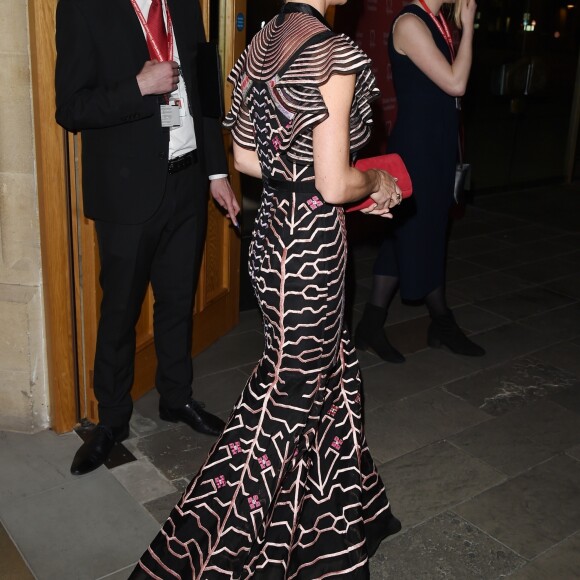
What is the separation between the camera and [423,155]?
402 centimetres

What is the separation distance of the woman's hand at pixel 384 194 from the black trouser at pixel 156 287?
107cm

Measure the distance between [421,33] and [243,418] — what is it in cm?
220

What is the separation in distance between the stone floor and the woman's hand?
1.22 metres

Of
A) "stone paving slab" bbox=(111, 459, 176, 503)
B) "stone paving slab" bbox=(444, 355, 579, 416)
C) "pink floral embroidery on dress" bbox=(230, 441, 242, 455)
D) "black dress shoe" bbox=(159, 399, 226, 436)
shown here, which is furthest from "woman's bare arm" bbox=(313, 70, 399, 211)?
"stone paving slab" bbox=(444, 355, 579, 416)

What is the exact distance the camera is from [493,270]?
20.2 feet

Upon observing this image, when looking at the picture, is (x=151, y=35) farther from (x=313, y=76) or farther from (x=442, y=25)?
(x=442, y=25)

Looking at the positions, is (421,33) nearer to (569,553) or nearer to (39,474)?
(569,553)

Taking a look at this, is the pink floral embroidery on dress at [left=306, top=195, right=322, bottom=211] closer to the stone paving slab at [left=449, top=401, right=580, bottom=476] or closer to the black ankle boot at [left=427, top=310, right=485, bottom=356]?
the stone paving slab at [left=449, top=401, right=580, bottom=476]

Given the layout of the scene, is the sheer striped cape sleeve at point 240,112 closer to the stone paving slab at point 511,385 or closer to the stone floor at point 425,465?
the stone floor at point 425,465

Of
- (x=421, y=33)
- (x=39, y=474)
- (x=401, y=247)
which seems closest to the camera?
(x=39, y=474)

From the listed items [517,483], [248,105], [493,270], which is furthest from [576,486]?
[493,270]

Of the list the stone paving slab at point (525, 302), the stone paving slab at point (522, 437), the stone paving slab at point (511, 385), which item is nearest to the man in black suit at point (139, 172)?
the stone paving slab at point (522, 437)

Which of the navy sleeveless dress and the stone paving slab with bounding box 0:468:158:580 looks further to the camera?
the navy sleeveless dress

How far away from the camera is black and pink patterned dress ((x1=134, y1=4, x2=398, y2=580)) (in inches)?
84.4
